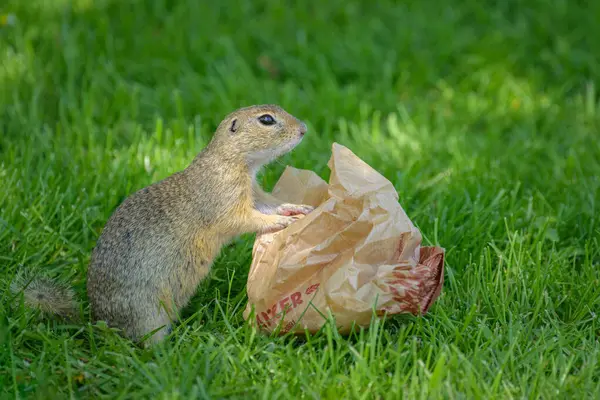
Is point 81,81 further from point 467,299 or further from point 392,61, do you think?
point 467,299

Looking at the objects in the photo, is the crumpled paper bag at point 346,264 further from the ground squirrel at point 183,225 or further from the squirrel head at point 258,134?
the squirrel head at point 258,134

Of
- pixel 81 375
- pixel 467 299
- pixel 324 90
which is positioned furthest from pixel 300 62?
pixel 81 375

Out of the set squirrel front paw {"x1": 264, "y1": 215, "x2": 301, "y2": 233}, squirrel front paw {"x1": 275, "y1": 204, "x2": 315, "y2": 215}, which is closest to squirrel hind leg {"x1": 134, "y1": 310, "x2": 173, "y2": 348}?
squirrel front paw {"x1": 264, "y1": 215, "x2": 301, "y2": 233}

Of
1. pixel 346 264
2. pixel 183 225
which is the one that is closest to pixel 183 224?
pixel 183 225

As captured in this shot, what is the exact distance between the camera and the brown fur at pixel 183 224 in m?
3.45

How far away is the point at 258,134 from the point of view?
373cm

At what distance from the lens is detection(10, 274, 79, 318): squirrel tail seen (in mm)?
3361

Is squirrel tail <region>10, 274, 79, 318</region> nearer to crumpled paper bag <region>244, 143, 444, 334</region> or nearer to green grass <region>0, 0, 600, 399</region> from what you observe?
green grass <region>0, 0, 600, 399</region>

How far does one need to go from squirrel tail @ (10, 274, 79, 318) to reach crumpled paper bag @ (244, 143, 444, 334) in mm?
769

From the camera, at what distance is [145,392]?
2826mm

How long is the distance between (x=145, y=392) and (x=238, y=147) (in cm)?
130

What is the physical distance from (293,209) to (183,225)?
49cm

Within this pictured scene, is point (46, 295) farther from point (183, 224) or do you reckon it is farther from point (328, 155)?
point (328, 155)

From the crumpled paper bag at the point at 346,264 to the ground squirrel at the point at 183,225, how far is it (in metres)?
0.26
